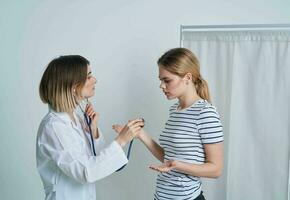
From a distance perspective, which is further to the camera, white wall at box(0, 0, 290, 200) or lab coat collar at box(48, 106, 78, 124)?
white wall at box(0, 0, 290, 200)

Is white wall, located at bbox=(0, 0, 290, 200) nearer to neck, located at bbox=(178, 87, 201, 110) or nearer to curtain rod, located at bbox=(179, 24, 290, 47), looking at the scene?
curtain rod, located at bbox=(179, 24, 290, 47)

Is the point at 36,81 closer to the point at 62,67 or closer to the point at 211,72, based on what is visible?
the point at 62,67

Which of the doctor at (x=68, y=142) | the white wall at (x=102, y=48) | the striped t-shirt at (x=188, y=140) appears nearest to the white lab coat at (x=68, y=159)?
the doctor at (x=68, y=142)

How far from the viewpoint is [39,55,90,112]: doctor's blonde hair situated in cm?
139

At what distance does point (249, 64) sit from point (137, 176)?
1054 millimetres

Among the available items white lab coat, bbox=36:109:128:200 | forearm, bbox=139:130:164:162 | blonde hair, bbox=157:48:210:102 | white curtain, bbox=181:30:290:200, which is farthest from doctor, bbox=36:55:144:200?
white curtain, bbox=181:30:290:200

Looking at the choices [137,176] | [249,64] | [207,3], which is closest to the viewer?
[249,64]

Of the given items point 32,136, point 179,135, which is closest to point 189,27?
point 179,135

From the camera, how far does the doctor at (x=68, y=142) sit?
1.33 metres

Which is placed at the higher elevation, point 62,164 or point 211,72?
point 211,72

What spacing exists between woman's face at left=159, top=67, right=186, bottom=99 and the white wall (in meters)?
0.68

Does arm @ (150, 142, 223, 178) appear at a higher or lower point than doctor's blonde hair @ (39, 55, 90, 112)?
lower

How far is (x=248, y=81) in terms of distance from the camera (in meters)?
1.83

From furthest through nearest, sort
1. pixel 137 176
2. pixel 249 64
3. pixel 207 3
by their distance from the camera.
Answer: pixel 137 176, pixel 207 3, pixel 249 64
